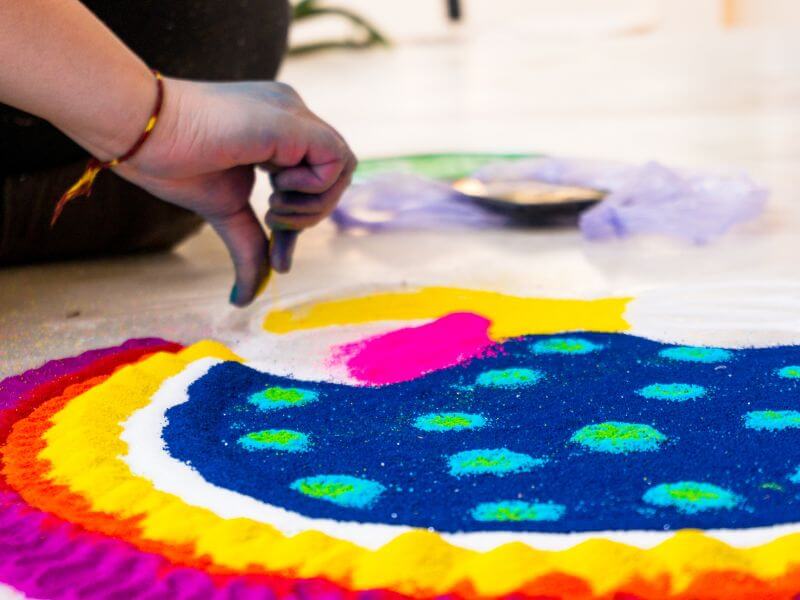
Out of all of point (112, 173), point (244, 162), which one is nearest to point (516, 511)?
point (244, 162)

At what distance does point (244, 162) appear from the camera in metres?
0.86

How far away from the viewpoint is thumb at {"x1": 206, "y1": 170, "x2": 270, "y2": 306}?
95 cm

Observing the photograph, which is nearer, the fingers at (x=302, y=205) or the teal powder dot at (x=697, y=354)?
the teal powder dot at (x=697, y=354)

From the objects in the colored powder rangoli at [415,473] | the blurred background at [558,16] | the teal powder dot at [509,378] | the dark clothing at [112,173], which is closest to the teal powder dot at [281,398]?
the colored powder rangoli at [415,473]

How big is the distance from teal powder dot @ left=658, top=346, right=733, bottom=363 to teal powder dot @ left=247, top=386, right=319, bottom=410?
0.26 m

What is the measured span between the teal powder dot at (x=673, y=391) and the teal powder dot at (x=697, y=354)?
6 centimetres

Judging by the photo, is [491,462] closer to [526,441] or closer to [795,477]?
[526,441]

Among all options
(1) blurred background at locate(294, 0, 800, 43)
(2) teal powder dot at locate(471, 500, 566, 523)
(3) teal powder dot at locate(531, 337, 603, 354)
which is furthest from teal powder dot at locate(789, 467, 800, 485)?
(1) blurred background at locate(294, 0, 800, 43)

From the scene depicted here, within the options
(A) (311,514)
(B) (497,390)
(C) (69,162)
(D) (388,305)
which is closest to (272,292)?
(D) (388,305)

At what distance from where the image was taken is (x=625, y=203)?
1.30 meters

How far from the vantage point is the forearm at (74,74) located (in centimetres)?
76

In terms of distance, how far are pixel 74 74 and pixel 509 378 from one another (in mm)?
367

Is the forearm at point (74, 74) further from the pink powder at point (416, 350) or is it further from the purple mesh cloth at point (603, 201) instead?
the purple mesh cloth at point (603, 201)

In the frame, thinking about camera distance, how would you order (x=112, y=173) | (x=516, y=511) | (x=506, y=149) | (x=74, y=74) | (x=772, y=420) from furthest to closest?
(x=506, y=149) < (x=112, y=173) < (x=74, y=74) < (x=772, y=420) < (x=516, y=511)
